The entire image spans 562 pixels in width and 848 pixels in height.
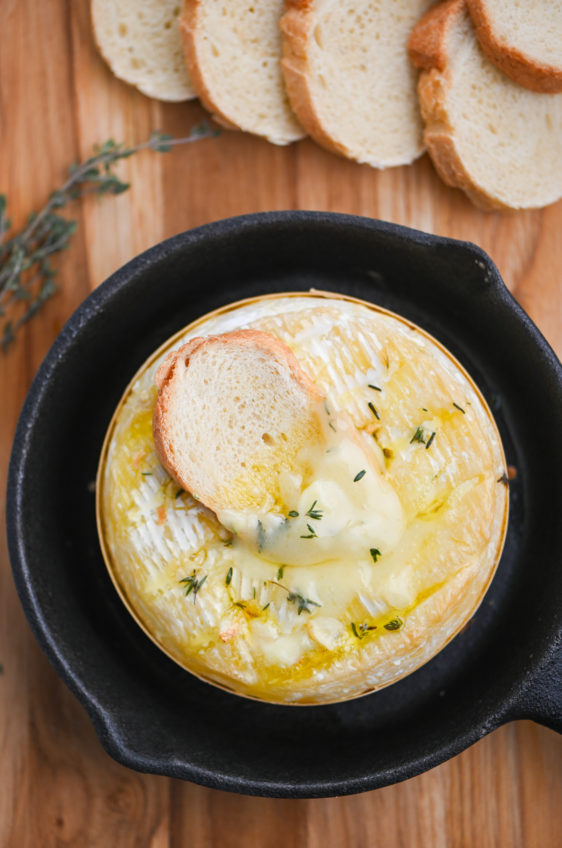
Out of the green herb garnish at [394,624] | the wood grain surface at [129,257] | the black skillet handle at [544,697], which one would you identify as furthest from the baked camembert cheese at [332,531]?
the wood grain surface at [129,257]

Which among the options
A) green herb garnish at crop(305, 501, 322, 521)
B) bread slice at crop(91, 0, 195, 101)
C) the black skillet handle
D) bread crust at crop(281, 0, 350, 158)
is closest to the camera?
green herb garnish at crop(305, 501, 322, 521)

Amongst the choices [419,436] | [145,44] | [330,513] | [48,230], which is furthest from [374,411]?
[145,44]

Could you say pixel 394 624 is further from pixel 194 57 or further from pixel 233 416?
pixel 194 57

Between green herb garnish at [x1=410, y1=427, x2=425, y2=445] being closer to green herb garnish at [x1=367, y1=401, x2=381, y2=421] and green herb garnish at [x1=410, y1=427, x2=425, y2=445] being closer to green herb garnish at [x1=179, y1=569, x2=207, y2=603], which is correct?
green herb garnish at [x1=367, y1=401, x2=381, y2=421]

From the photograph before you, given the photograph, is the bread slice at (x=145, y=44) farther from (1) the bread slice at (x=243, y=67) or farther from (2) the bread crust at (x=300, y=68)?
(2) the bread crust at (x=300, y=68)

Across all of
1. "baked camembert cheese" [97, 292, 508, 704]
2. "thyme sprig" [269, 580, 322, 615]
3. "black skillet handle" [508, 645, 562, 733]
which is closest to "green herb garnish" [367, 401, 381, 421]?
"baked camembert cheese" [97, 292, 508, 704]

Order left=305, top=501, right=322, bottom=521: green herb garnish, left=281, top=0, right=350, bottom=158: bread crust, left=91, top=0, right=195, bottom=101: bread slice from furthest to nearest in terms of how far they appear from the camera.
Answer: left=91, top=0, right=195, bottom=101: bread slice
left=281, top=0, right=350, bottom=158: bread crust
left=305, top=501, right=322, bottom=521: green herb garnish

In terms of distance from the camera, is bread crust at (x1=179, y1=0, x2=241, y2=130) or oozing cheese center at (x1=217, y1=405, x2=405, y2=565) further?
bread crust at (x1=179, y1=0, x2=241, y2=130)

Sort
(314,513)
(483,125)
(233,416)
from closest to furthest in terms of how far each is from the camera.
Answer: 1. (314,513)
2. (233,416)
3. (483,125)
